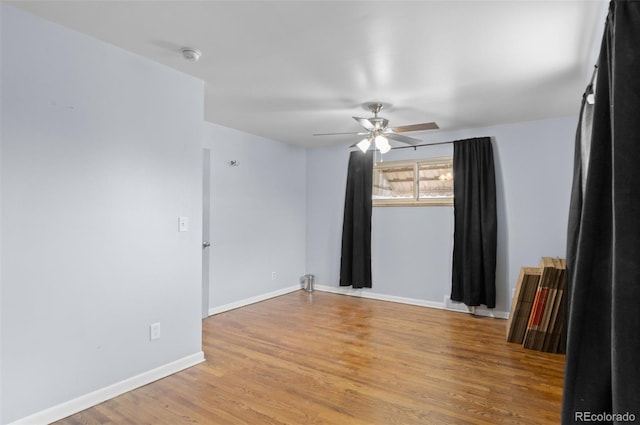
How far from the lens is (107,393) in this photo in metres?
2.49

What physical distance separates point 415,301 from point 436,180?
1.73 metres

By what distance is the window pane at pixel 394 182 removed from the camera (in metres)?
5.38

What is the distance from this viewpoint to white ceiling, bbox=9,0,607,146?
80.9 inches

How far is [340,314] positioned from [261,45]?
3.34 m

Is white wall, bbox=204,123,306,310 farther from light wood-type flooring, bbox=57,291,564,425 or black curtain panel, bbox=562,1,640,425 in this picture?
black curtain panel, bbox=562,1,640,425

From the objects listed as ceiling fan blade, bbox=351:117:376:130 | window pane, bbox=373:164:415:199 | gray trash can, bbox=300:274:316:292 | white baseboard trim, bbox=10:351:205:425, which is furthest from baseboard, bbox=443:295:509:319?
white baseboard trim, bbox=10:351:205:425

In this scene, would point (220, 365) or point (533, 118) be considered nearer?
point (220, 365)

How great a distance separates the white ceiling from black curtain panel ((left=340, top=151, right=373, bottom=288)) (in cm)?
181

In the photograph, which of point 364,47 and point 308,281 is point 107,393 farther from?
point 308,281

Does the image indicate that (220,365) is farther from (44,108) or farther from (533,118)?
(533,118)

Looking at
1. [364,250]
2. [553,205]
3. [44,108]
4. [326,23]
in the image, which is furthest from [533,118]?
[44,108]

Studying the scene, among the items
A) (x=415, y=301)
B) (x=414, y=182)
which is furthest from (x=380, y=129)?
(x=415, y=301)

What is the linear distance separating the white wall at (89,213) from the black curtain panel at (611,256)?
2.62 m

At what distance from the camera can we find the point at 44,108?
221 centimetres
